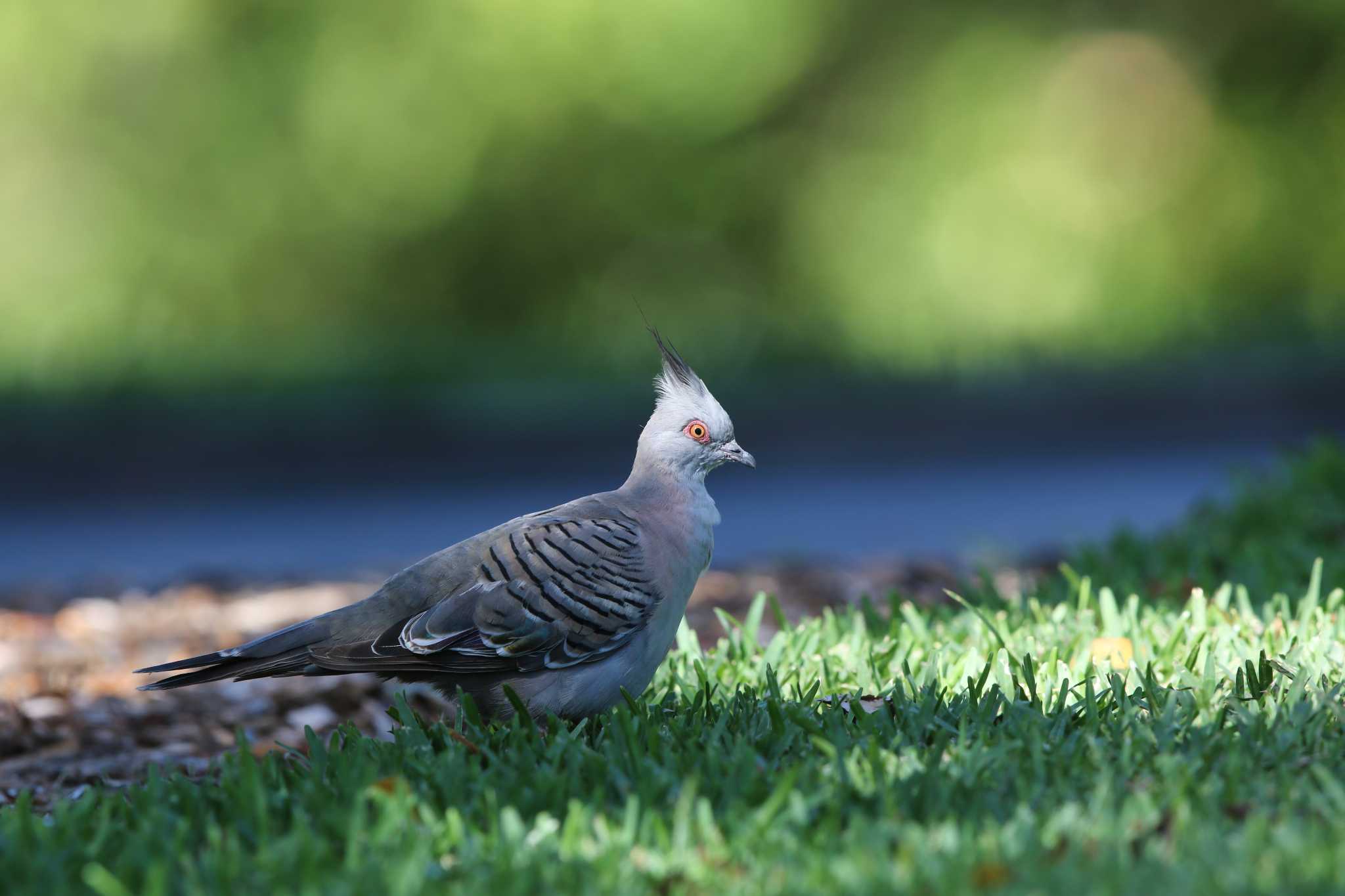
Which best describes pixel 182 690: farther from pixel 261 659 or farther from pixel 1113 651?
pixel 1113 651

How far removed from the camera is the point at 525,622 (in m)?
3.49

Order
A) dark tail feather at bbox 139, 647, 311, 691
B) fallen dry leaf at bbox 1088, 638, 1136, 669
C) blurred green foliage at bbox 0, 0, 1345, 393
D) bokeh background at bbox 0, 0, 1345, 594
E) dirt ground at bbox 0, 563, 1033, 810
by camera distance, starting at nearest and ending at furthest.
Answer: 1. dark tail feather at bbox 139, 647, 311, 691
2. fallen dry leaf at bbox 1088, 638, 1136, 669
3. dirt ground at bbox 0, 563, 1033, 810
4. bokeh background at bbox 0, 0, 1345, 594
5. blurred green foliage at bbox 0, 0, 1345, 393

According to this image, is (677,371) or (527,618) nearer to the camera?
(527,618)

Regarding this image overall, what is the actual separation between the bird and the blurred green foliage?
795 cm

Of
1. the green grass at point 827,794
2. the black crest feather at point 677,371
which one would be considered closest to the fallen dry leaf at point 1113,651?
the green grass at point 827,794

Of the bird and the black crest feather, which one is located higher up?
the black crest feather

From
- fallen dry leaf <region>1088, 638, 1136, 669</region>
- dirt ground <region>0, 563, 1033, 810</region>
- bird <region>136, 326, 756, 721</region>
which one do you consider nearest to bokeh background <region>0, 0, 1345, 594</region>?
dirt ground <region>0, 563, 1033, 810</region>

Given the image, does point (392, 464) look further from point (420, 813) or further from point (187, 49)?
point (420, 813)

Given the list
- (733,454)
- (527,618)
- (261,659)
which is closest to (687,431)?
(733,454)

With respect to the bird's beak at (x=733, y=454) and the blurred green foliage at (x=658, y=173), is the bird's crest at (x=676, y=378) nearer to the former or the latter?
the bird's beak at (x=733, y=454)

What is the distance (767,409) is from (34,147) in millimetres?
6809

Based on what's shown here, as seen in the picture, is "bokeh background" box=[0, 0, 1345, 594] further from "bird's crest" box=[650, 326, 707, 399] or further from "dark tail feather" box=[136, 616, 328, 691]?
"dark tail feather" box=[136, 616, 328, 691]

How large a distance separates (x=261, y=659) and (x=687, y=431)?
121cm

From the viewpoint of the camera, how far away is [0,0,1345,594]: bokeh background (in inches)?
398
